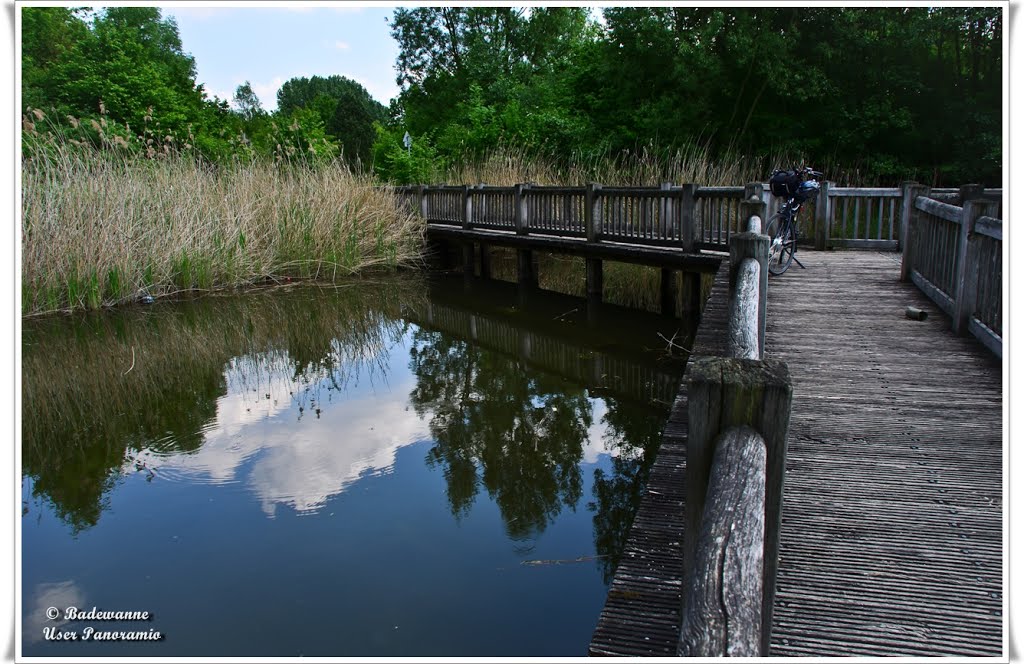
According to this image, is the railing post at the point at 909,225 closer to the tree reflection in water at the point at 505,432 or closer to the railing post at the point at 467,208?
the tree reflection in water at the point at 505,432

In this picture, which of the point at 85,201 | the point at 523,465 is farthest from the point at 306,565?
the point at 85,201

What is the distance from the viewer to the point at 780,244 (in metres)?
9.38

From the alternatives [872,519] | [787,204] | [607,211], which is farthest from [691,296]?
[872,519]

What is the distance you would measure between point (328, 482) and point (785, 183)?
6.11 metres

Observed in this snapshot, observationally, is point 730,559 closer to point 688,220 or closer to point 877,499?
point 877,499

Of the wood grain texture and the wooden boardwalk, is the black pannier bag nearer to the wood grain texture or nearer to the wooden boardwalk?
the wooden boardwalk

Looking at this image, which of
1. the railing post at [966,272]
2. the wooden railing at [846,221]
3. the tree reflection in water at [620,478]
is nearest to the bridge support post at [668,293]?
the wooden railing at [846,221]

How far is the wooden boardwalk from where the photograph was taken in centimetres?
256

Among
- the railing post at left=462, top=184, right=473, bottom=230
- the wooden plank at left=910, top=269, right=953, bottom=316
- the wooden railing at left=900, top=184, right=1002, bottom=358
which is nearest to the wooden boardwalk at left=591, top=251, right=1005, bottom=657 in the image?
the wooden railing at left=900, top=184, right=1002, bottom=358

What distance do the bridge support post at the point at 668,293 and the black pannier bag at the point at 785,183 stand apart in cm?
317

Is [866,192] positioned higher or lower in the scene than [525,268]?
higher

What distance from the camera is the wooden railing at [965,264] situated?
5.61 meters

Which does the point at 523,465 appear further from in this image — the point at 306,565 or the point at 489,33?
the point at 489,33

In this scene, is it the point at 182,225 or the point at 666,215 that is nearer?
the point at 666,215
